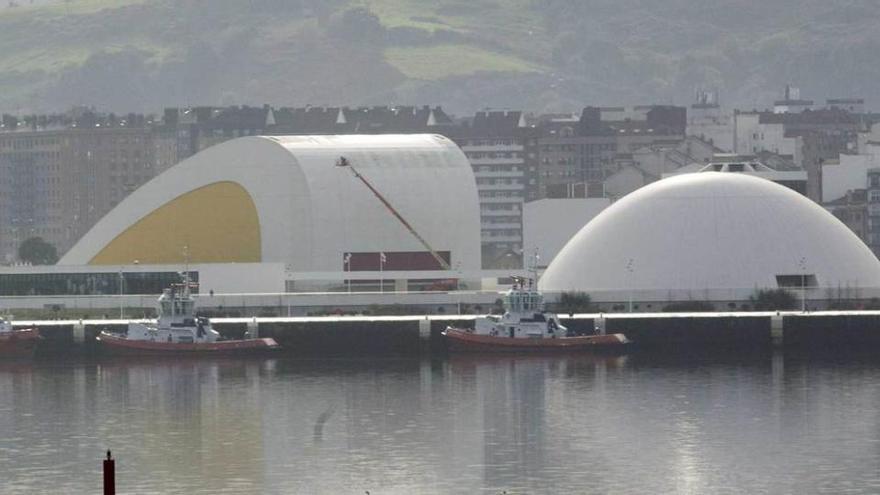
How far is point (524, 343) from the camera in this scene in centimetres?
13738

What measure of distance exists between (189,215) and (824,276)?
37940 millimetres

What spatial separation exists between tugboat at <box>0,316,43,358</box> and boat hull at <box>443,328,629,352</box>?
18.6 meters

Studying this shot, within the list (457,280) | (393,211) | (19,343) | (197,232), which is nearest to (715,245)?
(457,280)

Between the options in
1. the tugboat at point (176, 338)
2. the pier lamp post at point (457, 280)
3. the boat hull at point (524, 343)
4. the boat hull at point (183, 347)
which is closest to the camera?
the boat hull at point (524, 343)

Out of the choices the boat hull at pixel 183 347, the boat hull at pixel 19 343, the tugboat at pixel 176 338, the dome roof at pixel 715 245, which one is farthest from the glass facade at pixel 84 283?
the boat hull at pixel 19 343

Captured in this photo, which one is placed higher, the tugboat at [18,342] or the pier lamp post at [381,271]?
the pier lamp post at [381,271]

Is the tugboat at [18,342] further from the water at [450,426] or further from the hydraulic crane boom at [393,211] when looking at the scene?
the hydraulic crane boom at [393,211]

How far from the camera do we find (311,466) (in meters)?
89.3

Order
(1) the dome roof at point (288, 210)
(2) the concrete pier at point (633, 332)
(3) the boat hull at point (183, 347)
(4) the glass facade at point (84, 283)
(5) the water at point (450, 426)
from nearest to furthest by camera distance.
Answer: (5) the water at point (450, 426), (2) the concrete pier at point (633, 332), (3) the boat hull at point (183, 347), (4) the glass facade at point (84, 283), (1) the dome roof at point (288, 210)

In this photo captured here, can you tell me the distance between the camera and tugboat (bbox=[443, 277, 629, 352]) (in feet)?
447

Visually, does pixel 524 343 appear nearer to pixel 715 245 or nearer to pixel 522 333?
pixel 522 333

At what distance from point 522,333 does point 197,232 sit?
34688mm

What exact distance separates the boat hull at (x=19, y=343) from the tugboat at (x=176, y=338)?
2.93 metres

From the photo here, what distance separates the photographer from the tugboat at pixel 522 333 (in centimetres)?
13612
